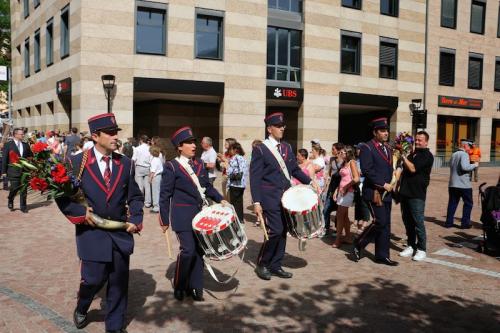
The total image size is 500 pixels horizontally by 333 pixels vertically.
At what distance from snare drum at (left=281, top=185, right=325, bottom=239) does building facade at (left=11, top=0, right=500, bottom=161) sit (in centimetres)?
1473

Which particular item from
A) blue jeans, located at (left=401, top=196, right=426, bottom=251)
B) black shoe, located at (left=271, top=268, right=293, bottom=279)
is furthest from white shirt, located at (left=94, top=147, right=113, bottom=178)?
blue jeans, located at (left=401, top=196, right=426, bottom=251)

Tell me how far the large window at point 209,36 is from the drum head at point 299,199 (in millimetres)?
15611

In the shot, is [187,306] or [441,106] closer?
[187,306]

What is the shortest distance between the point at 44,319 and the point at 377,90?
23285 millimetres

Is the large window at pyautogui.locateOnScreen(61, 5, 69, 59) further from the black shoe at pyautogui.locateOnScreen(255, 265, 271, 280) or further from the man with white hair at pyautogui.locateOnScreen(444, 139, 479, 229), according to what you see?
the black shoe at pyautogui.locateOnScreen(255, 265, 271, 280)

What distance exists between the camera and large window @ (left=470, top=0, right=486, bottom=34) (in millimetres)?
29325

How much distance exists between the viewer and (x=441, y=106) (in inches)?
1089

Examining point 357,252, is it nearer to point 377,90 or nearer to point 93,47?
point 93,47

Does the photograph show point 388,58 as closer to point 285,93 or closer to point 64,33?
point 285,93

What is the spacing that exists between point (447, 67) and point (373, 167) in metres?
24.1

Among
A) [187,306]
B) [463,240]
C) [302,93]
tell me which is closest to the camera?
[187,306]

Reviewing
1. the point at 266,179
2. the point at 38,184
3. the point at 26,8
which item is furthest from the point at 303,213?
the point at 26,8

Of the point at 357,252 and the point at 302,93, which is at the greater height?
the point at 302,93

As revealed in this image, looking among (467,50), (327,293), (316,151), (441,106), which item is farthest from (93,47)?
(467,50)
